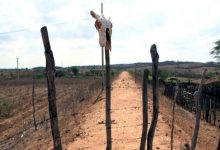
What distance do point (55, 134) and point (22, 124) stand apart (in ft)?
47.0

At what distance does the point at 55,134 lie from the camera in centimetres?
596

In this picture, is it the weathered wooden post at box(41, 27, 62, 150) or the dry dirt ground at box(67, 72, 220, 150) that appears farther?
the dry dirt ground at box(67, 72, 220, 150)

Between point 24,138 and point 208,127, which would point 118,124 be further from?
point 208,127

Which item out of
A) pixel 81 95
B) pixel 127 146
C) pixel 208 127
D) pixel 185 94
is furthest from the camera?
pixel 81 95

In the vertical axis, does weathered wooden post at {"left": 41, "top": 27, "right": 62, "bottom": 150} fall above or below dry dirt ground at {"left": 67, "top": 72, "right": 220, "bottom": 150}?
above

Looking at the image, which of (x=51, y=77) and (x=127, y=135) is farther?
(x=127, y=135)

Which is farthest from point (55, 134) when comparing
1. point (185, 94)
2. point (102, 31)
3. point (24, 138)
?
point (185, 94)

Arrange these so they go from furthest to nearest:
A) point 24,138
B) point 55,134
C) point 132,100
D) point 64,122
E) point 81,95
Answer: point 81,95 < point 132,100 < point 64,122 < point 24,138 < point 55,134

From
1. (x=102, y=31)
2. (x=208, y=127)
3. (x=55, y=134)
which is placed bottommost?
(x=208, y=127)

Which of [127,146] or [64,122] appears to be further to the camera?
[64,122]

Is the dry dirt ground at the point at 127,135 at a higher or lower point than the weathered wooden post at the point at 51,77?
lower

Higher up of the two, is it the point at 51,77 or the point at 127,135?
the point at 51,77

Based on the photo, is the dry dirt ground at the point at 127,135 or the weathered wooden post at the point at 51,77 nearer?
the weathered wooden post at the point at 51,77

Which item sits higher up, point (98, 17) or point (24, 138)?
point (98, 17)
